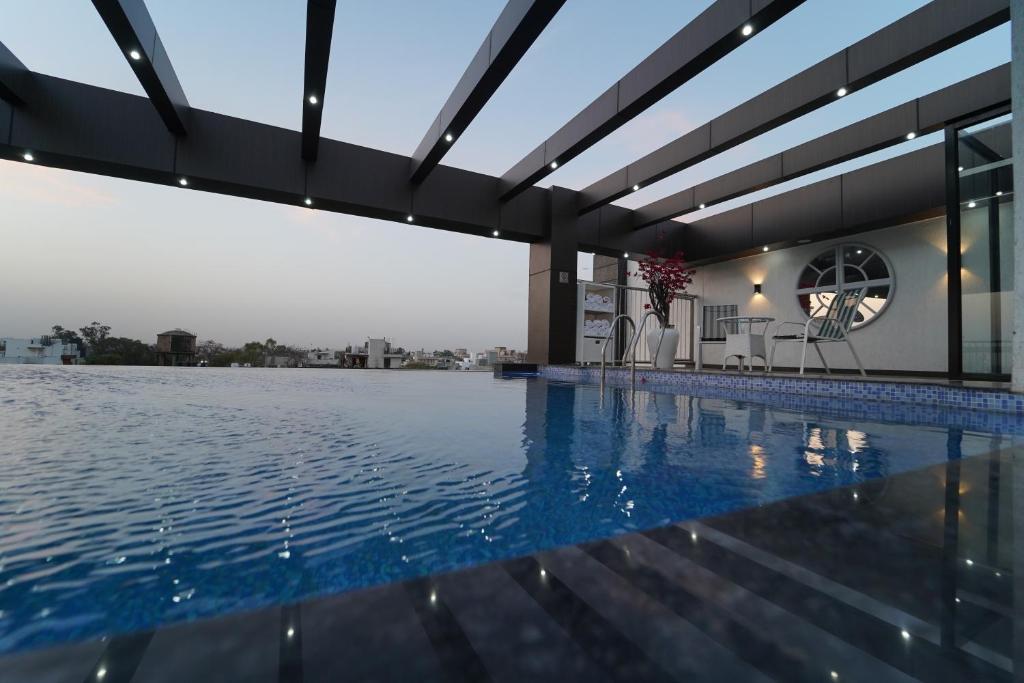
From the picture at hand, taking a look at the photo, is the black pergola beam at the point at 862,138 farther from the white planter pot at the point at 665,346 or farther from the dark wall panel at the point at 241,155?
the dark wall panel at the point at 241,155

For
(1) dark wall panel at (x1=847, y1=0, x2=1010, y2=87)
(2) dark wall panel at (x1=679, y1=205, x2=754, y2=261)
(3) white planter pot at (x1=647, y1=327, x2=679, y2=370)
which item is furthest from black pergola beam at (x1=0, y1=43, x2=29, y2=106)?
(2) dark wall panel at (x1=679, y1=205, x2=754, y2=261)

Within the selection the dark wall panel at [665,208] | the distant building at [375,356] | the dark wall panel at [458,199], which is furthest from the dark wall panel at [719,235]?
the distant building at [375,356]

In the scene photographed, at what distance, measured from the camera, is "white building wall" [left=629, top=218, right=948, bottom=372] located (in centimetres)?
637

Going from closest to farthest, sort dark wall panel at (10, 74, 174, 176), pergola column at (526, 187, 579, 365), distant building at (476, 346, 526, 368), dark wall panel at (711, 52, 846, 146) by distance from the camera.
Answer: dark wall panel at (711, 52, 846, 146), dark wall panel at (10, 74, 174, 176), pergola column at (526, 187, 579, 365), distant building at (476, 346, 526, 368)

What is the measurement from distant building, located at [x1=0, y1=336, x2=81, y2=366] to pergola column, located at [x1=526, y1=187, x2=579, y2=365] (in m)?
9.31

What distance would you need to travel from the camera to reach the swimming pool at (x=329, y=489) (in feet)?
2.17

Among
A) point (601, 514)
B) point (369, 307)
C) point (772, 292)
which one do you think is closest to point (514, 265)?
point (369, 307)

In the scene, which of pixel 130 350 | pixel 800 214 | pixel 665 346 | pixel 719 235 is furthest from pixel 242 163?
pixel 800 214

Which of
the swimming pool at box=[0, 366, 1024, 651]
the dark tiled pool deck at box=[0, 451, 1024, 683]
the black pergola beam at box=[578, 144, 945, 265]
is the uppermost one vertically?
the black pergola beam at box=[578, 144, 945, 265]

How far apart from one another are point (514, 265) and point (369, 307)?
205 inches

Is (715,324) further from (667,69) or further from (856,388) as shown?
(667,69)

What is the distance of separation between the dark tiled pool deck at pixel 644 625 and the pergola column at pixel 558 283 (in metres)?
6.87

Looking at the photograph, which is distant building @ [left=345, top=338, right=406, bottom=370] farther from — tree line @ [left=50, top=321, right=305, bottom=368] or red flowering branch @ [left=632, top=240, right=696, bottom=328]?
red flowering branch @ [left=632, top=240, right=696, bottom=328]

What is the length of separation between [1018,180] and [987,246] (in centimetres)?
148
